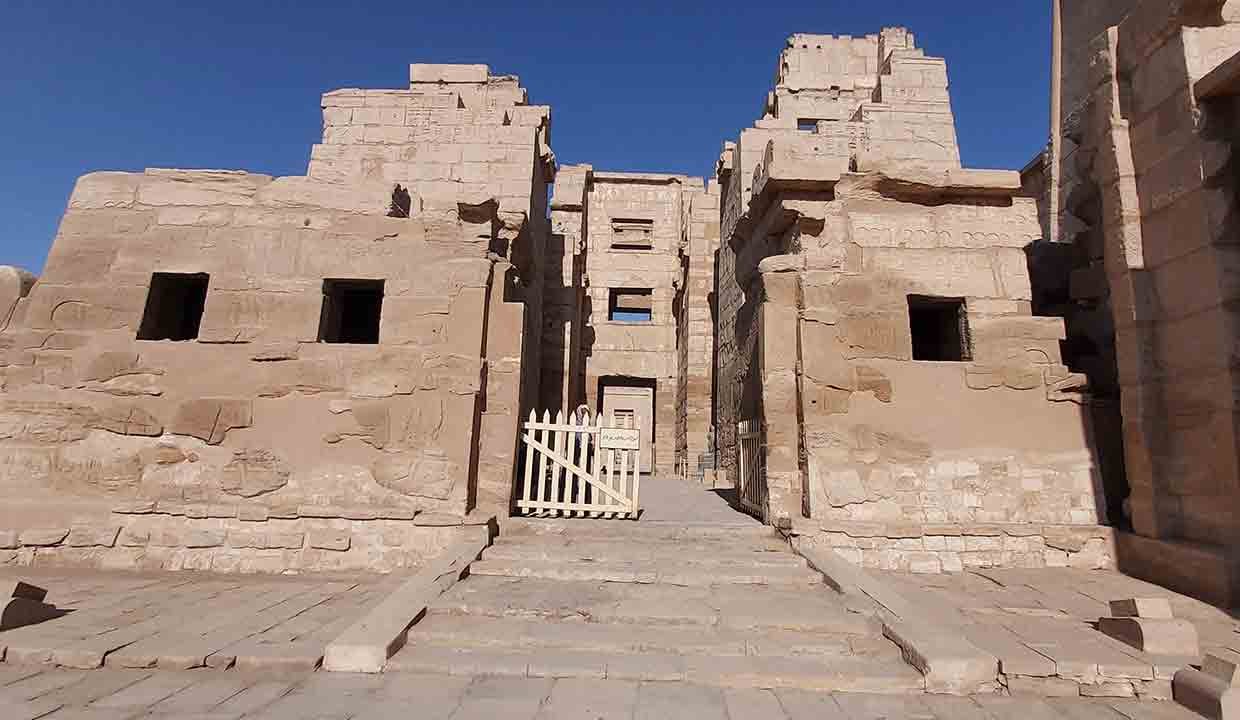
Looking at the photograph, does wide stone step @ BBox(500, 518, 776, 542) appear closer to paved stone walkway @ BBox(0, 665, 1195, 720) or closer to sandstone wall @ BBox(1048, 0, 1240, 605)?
paved stone walkway @ BBox(0, 665, 1195, 720)

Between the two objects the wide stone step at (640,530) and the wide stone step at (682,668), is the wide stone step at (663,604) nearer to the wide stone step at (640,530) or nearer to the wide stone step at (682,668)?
the wide stone step at (682,668)

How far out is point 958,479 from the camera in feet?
18.4

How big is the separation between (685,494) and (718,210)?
9.65 meters

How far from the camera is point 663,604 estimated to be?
3852 millimetres

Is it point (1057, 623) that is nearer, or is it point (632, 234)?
point (1057, 623)

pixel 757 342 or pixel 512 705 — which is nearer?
pixel 512 705

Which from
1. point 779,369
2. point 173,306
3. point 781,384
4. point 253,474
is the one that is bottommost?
point 253,474

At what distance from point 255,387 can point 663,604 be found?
14.7 ft

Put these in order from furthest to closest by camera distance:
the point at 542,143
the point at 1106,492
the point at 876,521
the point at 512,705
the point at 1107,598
Result: the point at 542,143
the point at 1106,492
the point at 876,521
the point at 1107,598
the point at 512,705

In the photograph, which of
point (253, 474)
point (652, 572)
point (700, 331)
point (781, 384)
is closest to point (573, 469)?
point (652, 572)

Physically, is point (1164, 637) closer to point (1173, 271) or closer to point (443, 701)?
point (1173, 271)

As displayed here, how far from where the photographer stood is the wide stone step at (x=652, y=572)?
14.3 ft

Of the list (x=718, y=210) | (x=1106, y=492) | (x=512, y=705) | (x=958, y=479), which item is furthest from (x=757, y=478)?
(x=718, y=210)

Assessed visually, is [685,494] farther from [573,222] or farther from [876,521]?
[573,222]
